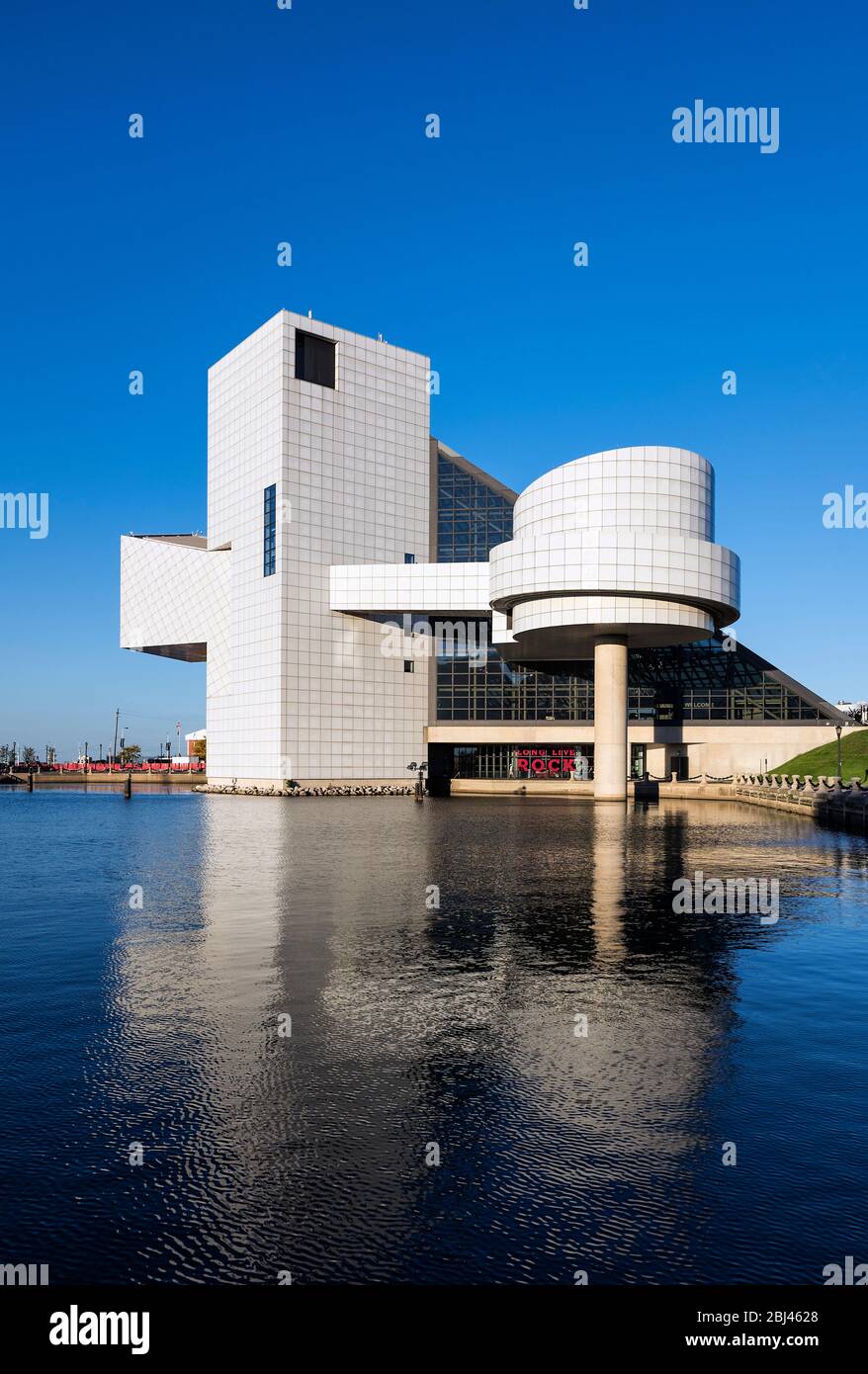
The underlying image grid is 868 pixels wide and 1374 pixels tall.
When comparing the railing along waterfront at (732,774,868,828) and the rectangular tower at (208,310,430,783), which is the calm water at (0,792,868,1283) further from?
the rectangular tower at (208,310,430,783)

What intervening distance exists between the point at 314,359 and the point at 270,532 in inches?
669

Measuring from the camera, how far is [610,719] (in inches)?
3125

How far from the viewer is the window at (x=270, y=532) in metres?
92.8

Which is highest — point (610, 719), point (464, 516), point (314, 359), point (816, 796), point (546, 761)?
point (314, 359)

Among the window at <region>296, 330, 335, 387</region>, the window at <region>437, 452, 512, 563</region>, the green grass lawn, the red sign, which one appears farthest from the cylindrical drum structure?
the red sign

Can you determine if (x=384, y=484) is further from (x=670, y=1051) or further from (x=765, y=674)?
(x=670, y=1051)

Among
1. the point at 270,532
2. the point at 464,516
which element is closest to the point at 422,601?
the point at 270,532

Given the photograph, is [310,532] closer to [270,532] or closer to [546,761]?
[270,532]

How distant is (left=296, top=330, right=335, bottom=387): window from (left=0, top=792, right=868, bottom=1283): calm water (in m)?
78.4

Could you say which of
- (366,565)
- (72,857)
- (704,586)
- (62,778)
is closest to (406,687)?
(366,565)

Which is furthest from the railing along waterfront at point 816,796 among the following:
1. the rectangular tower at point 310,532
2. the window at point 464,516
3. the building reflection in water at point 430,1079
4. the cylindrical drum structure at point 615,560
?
the window at point 464,516

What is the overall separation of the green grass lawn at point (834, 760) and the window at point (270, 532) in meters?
52.2

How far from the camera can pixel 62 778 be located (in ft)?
442
